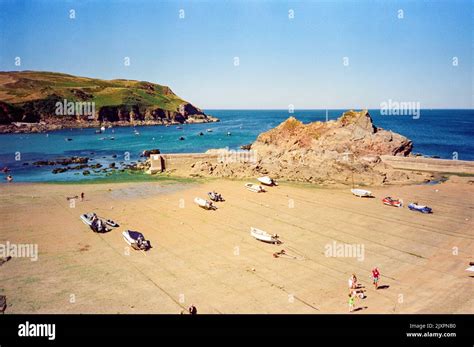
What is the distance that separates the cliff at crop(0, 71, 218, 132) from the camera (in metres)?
145

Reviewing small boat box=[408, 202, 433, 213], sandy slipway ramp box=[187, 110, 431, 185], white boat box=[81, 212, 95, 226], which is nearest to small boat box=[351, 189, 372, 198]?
small boat box=[408, 202, 433, 213]

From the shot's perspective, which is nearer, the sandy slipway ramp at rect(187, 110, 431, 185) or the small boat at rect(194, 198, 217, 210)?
the small boat at rect(194, 198, 217, 210)

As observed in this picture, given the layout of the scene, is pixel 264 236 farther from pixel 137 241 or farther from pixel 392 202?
pixel 392 202

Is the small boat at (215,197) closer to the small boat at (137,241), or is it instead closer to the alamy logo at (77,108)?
the small boat at (137,241)

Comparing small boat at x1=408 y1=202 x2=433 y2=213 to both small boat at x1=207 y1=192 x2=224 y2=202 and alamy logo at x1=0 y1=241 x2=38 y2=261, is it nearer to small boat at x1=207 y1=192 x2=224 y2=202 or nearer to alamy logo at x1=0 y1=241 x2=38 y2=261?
small boat at x1=207 y1=192 x2=224 y2=202

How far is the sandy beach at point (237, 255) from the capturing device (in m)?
19.1

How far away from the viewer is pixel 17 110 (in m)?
144

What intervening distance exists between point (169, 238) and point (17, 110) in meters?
148

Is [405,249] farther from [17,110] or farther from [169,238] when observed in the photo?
[17,110]

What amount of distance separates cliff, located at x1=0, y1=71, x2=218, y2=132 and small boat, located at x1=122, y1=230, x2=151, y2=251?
133 meters
